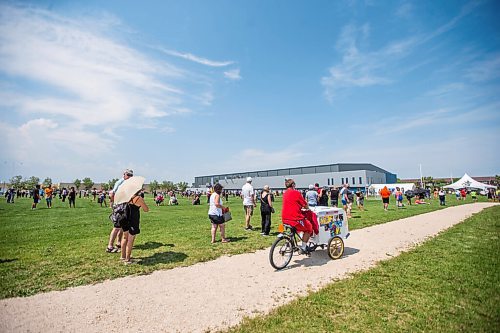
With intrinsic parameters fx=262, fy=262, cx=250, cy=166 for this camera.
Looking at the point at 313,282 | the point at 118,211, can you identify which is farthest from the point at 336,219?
the point at 118,211

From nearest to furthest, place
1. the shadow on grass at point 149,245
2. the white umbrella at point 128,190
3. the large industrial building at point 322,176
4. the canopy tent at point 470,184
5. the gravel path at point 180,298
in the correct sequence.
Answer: the gravel path at point 180,298
the white umbrella at point 128,190
the shadow on grass at point 149,245
the canopy tent at point 470,184
the large industrial building at point 322,176

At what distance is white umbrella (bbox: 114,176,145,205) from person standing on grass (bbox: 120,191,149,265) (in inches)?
4.0

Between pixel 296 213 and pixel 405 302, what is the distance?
2588 mm

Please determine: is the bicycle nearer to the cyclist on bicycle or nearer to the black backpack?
the cyclist on bicycle

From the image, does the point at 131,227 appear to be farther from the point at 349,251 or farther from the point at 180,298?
the point at 349,251

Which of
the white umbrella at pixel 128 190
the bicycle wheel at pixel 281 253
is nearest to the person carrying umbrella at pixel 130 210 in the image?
the white umbrella at pixel 128 190

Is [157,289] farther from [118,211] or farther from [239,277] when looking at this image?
[118,211]

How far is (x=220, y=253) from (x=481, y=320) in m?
5.25

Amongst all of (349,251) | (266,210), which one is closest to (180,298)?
(349,251)

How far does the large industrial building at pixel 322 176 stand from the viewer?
2911 inches

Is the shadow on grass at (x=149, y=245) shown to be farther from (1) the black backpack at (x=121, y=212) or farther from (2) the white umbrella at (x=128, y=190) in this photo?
(2) the white umbrella at (x=128, y=190)

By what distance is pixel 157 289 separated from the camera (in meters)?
4.68

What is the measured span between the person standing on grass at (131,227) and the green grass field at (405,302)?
145 inches

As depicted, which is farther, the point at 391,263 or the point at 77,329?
the point at 391,263
